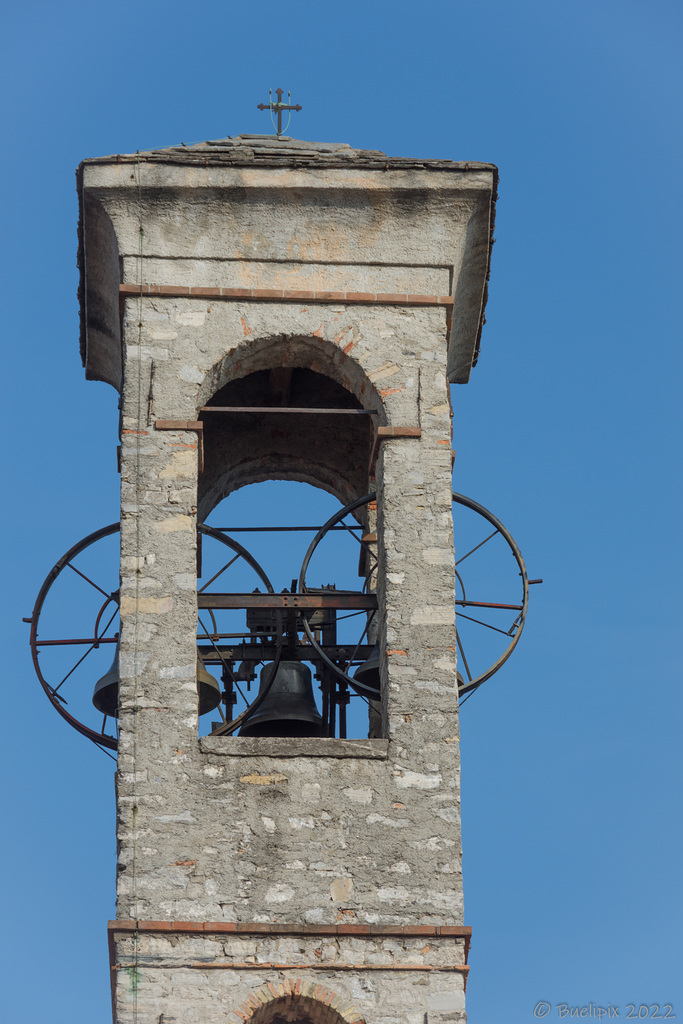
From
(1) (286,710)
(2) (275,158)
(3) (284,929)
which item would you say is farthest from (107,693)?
(2) (275,158)

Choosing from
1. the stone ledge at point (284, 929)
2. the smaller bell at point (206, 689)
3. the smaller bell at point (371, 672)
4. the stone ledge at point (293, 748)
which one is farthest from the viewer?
the smaller bell at point (371, 672)

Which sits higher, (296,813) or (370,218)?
(370,218)

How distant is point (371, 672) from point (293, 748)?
1.41m

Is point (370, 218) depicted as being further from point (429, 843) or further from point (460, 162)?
point (429, 843)

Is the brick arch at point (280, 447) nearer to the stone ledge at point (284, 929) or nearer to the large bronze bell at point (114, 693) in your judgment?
the large bronze bell at point (114, 693)

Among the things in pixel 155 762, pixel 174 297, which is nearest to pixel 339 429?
pixel 174 297

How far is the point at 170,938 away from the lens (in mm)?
12711

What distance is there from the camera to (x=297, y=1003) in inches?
501

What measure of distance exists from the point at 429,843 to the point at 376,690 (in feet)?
4.40

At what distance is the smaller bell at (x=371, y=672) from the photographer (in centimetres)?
1447

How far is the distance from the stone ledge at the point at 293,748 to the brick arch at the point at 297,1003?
137 cm

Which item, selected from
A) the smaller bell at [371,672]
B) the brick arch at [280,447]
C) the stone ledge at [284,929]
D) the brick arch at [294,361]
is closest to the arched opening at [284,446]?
the brick arch at [280,447]

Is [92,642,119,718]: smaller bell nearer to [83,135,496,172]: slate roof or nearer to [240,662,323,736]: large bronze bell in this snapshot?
[240,662,323,736]: large bronze bell

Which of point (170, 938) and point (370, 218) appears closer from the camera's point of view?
point (170, 938)
